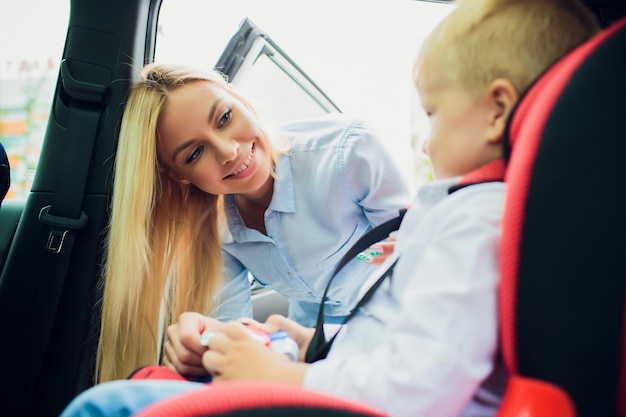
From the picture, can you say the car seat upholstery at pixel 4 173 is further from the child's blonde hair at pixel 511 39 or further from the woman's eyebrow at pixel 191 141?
the child's blonde hair at pixel 511 39

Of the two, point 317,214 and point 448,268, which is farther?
point 317,214

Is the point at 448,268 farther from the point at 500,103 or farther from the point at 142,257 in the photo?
the point at 142,257

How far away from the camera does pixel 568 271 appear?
0.53m

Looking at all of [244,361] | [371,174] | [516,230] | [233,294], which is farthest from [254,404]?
[233,294]

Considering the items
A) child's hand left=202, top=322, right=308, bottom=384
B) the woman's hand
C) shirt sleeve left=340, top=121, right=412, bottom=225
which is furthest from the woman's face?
child's hand left=202, top=322, right=308, bottom=384

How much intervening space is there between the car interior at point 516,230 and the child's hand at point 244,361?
0.72 ft

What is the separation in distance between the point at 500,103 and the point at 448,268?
260mm

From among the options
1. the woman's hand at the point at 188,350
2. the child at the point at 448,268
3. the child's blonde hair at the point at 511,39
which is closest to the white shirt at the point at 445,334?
the child at the point at 448,268

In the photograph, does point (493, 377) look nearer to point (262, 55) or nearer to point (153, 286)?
point (153, 286)

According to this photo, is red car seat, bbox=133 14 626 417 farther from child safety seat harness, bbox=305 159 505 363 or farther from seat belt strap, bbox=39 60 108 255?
seat belt strap, bbox=39 60 108 255

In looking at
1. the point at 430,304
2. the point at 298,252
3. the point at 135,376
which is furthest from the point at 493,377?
the point at 298,252

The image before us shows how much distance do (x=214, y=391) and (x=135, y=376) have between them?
1.35ft

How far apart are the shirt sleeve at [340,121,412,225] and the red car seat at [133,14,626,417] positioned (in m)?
0.89

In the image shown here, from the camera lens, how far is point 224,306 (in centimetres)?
157
